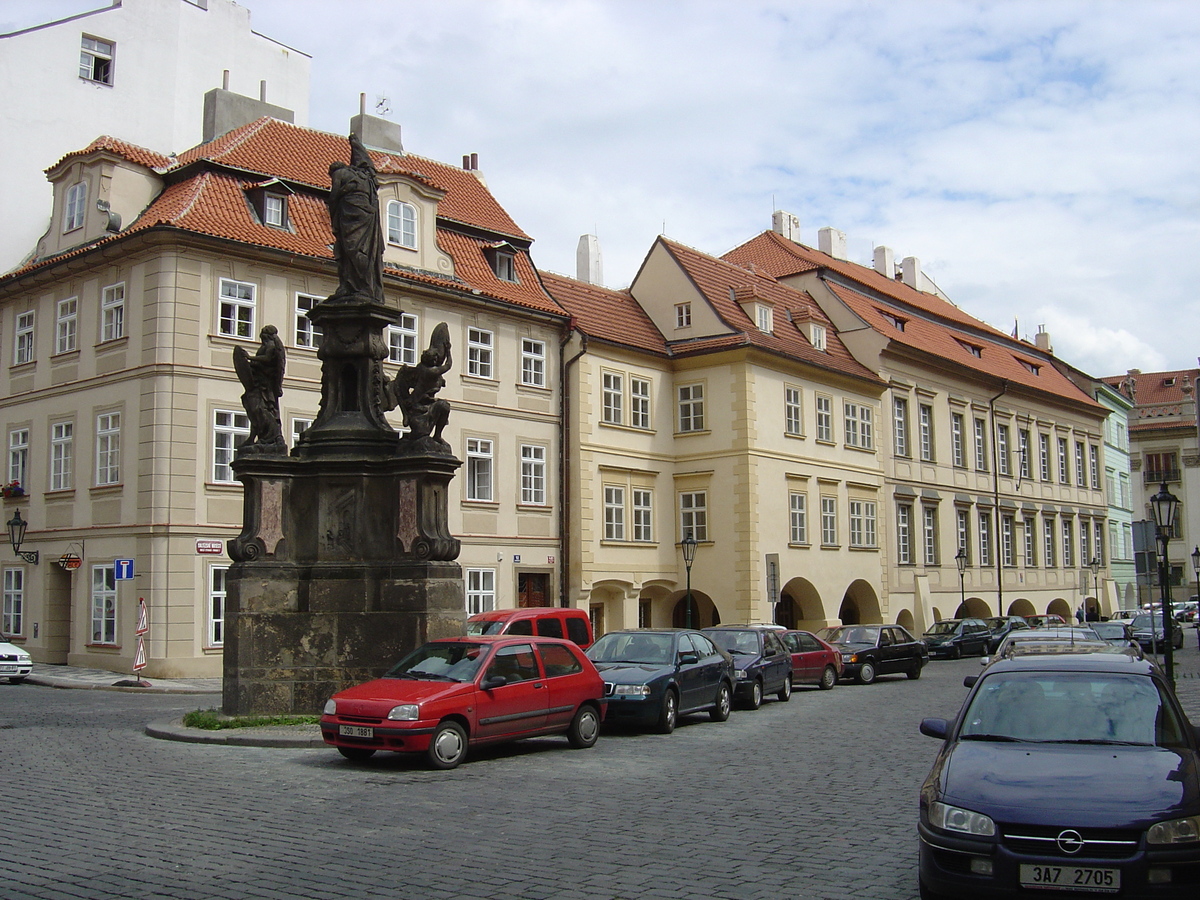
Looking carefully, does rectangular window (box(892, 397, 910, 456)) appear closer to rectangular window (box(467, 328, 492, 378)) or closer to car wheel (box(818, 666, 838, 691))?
rectangular window (box(467, 328, 492, 378))

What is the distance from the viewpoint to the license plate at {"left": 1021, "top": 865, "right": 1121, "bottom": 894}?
637 centimetres

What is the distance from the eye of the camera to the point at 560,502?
34.6 m

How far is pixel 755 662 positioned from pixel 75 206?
20899 millimetres

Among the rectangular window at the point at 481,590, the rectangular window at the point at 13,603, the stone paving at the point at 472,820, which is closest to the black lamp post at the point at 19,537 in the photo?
the rectangular window at the point at 13,603

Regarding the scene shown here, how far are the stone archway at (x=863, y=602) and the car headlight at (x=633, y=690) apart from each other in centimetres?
2603

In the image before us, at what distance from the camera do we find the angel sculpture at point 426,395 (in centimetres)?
1700

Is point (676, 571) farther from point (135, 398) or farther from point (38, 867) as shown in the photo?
point (38, 867)

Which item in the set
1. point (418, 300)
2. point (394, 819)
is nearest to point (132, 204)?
point (418, 300)

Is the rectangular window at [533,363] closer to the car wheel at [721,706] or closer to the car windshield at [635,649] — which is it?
the car windshield at [635,649]

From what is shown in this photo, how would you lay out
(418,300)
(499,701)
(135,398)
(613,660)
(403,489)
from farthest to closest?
1. (418,300)
2. (135,398)
3. (613,660)
4. (403,489)
5. (499,701)

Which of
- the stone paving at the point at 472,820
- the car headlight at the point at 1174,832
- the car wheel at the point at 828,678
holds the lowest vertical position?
the car wheel at the point at 828,678

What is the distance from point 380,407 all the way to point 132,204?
15.6 metres

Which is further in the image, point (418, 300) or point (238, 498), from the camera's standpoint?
point (418, 300)

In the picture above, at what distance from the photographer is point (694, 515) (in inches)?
1481
